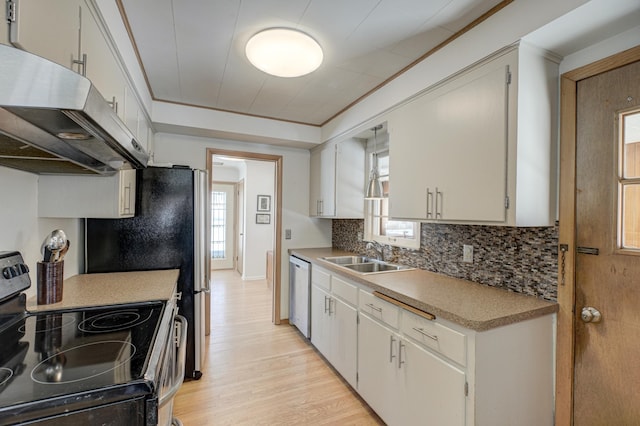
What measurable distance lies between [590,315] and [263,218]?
5.18 metres

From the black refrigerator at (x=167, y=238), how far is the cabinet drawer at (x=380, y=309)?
4.29ft

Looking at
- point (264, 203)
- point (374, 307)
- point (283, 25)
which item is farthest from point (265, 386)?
point (264, 203)

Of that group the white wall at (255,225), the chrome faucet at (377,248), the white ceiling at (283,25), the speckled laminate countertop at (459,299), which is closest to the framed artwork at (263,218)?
the white wall at (255,225)

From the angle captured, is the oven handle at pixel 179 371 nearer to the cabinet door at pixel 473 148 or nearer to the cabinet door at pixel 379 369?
the cabinet door at pixel 379 369

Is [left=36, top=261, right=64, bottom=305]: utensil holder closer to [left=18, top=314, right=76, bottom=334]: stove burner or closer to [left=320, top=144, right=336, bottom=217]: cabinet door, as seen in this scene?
[left=18, top=314, right=76, bottom=334]: stove burner

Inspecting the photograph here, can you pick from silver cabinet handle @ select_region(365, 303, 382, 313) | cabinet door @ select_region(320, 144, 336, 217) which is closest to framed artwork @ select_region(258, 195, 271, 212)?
cabinet door @ select_region(320, 144, 336, 217)

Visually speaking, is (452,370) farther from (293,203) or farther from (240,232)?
(240,232)

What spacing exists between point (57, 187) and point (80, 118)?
1.19 metres

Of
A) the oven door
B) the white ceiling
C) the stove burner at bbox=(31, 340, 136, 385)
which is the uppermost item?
the white ceiling

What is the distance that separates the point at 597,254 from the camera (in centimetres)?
141

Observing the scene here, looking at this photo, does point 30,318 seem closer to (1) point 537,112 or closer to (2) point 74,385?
(2) point 74,385

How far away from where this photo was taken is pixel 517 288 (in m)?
1.70

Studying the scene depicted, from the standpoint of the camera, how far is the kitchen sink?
2.67 meters

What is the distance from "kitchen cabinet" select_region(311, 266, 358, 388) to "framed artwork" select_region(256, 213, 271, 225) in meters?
3.20
